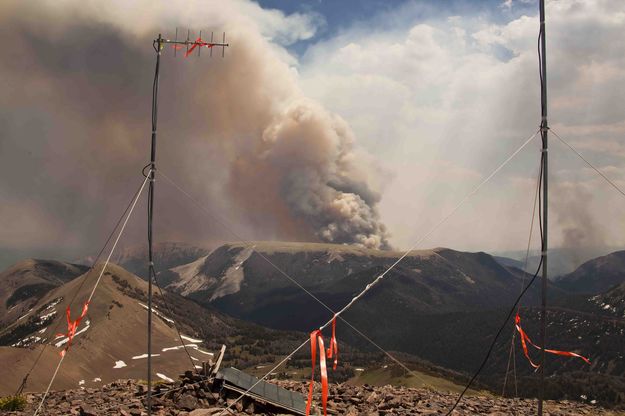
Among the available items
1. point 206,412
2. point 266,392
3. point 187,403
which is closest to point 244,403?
point 266,392

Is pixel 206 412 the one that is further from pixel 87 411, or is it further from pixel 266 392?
pixel 87 411

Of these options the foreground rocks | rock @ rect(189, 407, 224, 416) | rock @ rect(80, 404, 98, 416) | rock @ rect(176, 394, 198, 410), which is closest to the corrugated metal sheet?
the foreground rocks

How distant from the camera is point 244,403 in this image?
89.6ft

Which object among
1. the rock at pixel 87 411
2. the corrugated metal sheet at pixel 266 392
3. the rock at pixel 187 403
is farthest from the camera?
the corrugated metal sheet at pixel 266 392

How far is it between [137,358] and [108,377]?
29728mm

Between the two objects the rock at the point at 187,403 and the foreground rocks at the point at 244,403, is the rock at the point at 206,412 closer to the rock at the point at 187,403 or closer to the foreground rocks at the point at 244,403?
the foreground rocks at the point at 244,403

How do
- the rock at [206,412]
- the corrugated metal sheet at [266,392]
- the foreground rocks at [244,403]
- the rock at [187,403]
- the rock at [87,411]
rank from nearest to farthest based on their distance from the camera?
the rock at [206,412], the rock at [187,403], the foreground rocks at [244,403], the rock at [87,411], the corrugated metal sheet at [266,392]

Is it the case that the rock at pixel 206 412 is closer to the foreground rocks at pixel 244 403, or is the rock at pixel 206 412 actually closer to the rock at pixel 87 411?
the foreground rocks at pixel 244 403

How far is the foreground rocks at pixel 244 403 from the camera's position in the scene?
27.3m

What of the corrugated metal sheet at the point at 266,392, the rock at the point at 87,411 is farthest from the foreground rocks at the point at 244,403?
the corrugated metal sheet at the point at 266,392

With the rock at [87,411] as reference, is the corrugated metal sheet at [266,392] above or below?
above

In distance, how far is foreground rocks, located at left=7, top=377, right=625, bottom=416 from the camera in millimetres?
27328

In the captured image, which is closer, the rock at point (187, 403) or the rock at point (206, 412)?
the rock at point (206, 412)

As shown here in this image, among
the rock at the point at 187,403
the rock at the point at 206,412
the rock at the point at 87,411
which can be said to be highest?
the rock at the point at 206,412
